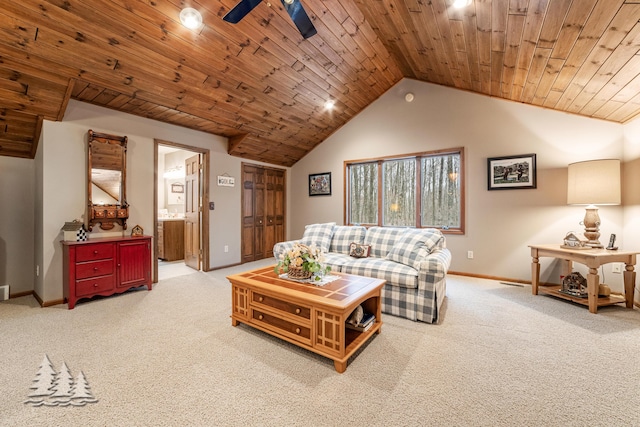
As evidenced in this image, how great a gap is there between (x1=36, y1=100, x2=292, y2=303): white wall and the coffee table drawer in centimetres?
261

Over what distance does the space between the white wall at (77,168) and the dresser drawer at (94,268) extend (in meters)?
0.39

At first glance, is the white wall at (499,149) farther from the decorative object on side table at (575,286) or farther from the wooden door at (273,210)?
the wooden door at (273,210)

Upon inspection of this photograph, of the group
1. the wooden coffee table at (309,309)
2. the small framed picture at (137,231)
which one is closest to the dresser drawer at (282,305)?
the wooden coffee table at (309,309)

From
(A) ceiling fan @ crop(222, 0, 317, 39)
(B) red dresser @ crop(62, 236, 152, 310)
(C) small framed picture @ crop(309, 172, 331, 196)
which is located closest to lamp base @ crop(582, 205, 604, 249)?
(A) ceiling fan @ crop(222, 0, 317, 39)

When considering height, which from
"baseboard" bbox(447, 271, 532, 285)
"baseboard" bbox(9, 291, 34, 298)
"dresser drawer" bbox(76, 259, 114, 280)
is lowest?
"baseboard" bbox(9, 291, 34, 298)

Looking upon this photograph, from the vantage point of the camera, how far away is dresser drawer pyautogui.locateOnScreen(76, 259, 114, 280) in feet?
10.1

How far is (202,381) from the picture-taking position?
5.77 ft

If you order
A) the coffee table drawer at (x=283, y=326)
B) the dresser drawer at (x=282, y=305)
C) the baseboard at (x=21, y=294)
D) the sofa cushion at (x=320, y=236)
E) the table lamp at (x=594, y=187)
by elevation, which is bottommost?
the baseboard at (x=21, y=294)

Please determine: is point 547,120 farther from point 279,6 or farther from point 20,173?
point 20,173

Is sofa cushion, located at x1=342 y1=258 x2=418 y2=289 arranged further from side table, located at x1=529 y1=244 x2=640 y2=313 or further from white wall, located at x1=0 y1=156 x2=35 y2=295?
white wall, located at x1=0 y1=156 x2=35 y2=295

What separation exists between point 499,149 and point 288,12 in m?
3.70

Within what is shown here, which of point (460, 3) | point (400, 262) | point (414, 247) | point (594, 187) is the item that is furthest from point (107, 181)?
point (594, 187)

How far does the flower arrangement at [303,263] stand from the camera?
239cm

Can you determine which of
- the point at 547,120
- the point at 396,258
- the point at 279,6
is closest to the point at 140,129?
the point at 279,6
